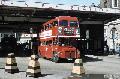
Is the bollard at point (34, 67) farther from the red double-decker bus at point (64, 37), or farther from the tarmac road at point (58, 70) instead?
the red double-decker bus at point (64, 37)

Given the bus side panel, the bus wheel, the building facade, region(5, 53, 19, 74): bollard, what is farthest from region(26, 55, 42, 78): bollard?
the building facade

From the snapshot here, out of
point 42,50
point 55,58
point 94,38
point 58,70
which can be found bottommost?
point 94,38

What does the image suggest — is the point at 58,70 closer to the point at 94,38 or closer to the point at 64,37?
the point at 64,37

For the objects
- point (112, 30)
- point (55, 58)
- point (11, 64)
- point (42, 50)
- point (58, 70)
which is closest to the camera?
point (11, 64)

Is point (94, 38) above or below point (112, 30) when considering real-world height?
below

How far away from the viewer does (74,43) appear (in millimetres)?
33031

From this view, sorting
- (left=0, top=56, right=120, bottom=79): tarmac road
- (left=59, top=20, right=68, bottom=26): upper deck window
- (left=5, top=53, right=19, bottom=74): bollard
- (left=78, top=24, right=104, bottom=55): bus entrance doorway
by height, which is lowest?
(left=78, top=24, right=104, bottom=55): bus entrance doorway

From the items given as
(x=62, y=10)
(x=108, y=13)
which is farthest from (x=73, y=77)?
(x=108, y=13)

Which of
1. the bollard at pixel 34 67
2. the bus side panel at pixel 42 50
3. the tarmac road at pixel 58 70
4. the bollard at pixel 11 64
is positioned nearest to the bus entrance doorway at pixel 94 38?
the bus side panel at pixel 42 50

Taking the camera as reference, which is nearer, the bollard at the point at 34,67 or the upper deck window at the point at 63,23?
the bollard at the point at 34,67

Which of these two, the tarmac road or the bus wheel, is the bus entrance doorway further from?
Answer: the tarmac road

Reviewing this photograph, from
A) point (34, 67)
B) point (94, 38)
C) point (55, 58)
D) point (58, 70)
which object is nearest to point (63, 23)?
point (55, 58)

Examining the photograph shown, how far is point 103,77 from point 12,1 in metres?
22.1

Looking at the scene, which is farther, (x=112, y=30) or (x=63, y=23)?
(x=112, y=30)
